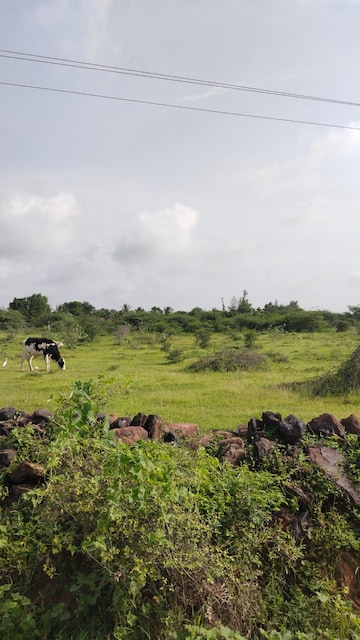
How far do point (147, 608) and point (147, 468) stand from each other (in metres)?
0.79

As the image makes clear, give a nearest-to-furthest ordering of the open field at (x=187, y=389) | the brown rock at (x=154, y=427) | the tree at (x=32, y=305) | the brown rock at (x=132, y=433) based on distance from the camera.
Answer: the brown rock at (x=132, y=433), the brown rock at (x=154, y=427), the open field at (x=187, y=389), the tree at (x=32, y=305)

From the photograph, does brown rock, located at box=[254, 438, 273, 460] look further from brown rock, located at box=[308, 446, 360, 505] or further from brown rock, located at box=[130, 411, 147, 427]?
brown rock, located at box=[130, 411, 147, 427]

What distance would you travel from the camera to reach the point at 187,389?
11.3 m

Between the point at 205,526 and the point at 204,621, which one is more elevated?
the point at 205,526

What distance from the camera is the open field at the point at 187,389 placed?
845cm

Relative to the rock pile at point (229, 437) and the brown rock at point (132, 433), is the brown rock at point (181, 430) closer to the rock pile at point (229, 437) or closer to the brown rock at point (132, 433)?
the rock pile at point (229, 437)

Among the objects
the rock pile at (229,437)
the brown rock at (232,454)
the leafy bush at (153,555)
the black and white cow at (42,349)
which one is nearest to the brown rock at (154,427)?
the rock pile at (229,437)

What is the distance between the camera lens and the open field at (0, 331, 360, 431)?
27.7 feet

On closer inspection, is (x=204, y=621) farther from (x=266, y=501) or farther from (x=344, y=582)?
(x=344, y=582)

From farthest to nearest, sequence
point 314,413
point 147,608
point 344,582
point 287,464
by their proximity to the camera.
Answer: point 314,413, point 287,464, point 344,582, point 147,608

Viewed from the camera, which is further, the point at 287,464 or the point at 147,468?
the point at 287,464

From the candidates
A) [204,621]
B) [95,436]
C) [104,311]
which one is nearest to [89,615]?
[204,621]

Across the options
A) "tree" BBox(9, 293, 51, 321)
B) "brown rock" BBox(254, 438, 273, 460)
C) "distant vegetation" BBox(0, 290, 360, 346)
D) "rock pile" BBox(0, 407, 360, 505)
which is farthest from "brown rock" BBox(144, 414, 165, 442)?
"tree" BBox(9, 293, 51, 321)

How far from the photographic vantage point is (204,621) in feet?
9.78
